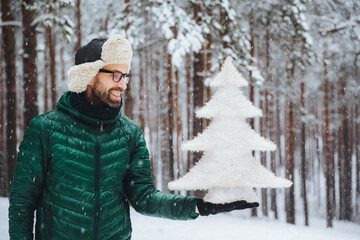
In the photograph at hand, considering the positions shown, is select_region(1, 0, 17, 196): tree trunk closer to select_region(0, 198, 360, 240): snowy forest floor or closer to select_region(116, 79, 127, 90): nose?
select_region(0, 198, 360, 240): snowy forest floor

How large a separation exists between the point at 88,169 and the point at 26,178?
0.42m

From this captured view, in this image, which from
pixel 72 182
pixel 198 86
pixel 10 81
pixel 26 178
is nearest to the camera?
pixel 26 178

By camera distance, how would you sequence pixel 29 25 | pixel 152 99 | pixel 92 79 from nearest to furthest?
pixel 92 79 < pixel 29 25 < pixel 152 99

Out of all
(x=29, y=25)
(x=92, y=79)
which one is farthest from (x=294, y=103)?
(x=92, y=79)

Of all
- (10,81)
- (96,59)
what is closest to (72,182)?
(96,59)

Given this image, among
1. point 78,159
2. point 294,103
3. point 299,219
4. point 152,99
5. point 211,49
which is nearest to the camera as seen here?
point 78,159

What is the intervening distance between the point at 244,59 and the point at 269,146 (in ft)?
26.9

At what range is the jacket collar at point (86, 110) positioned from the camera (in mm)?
2602

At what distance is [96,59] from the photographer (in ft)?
8.91

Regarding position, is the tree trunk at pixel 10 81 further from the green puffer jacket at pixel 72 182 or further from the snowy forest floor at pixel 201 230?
the green puffer jacket at pixel 72 182

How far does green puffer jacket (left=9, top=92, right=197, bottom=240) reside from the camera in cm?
244

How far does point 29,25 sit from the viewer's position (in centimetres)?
1056

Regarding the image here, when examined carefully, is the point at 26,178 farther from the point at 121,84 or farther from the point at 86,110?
the point at 121,84

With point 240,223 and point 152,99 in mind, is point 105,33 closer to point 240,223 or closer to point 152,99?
point 240,223
